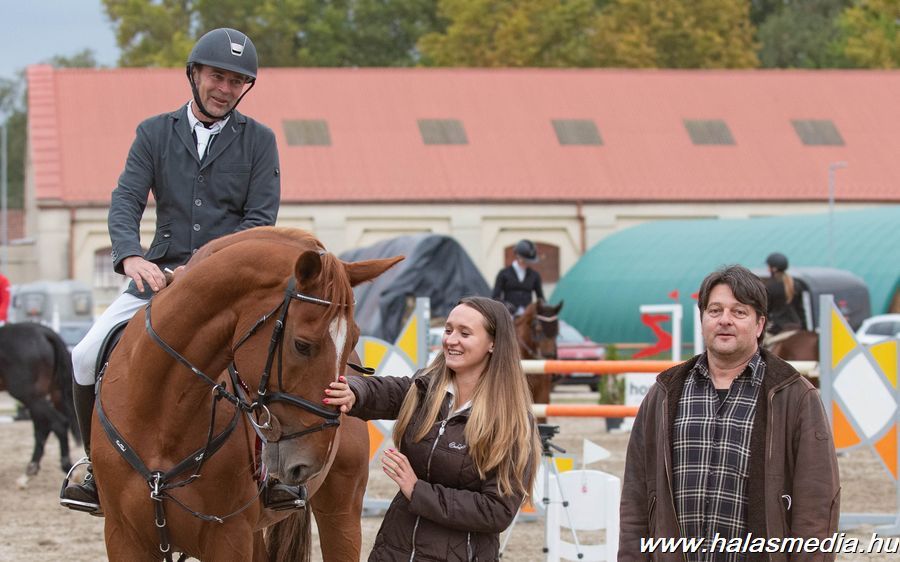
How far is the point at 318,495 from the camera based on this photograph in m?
6.01

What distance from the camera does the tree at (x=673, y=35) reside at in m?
54.5

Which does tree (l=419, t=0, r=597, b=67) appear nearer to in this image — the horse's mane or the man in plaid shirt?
the horse's mane

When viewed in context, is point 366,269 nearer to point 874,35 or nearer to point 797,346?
point 797,346

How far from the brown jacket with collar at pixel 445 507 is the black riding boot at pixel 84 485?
142 cm

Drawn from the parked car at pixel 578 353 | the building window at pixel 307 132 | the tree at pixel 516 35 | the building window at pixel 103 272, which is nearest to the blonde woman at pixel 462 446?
the parked car at pixel 578 353

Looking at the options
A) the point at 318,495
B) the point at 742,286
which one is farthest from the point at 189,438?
the point at 742,286

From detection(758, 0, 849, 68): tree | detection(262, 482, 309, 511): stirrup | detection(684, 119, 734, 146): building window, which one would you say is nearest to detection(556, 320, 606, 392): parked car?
detection(684, 119, 734, 146): building window

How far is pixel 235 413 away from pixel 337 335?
0.83 metres

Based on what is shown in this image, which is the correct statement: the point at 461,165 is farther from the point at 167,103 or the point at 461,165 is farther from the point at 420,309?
the point at 420,309

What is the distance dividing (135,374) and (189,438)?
291 mm

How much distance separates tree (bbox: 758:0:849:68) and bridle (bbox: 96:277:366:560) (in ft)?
210

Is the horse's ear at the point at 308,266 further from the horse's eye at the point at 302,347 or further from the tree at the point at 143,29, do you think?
the tree at the point at 143,29

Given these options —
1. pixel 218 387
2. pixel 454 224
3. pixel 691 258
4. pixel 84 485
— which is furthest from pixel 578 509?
pixel 454 224

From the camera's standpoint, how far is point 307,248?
4.48 metres
